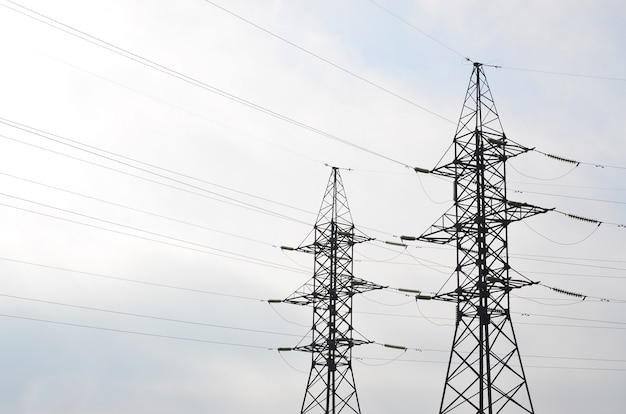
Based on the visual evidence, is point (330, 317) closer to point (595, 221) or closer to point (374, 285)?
point (374, 285)

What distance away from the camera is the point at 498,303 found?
3466 cm

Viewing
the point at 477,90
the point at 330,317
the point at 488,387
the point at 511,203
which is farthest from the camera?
the point at 330,317

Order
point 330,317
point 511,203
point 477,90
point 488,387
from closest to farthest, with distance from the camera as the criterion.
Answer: point 488,387 → point 511,203 → point 477,90 → point 330,317

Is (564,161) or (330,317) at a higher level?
(564,161)

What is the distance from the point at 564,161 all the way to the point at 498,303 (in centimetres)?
1124

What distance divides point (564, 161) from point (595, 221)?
375cm

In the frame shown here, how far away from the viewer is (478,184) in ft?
120

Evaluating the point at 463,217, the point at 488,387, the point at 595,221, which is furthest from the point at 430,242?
the point at 595,221

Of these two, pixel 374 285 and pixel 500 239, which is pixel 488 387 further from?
pixel 374 285

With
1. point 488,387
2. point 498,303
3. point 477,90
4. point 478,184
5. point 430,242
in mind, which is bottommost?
point 488,387

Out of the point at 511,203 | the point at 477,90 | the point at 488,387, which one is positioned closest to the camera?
the point at 488,387

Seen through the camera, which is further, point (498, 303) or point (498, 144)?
point (498, 144)

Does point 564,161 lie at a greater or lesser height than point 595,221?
greater

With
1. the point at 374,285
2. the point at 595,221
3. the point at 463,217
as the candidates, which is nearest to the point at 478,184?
the point at 463,217
